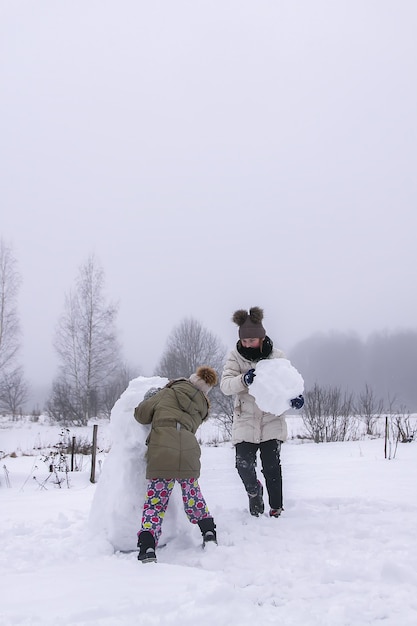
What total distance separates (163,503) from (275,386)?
137cm

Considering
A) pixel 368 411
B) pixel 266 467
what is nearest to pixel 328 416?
pixel 368 411

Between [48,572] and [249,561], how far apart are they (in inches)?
48.0

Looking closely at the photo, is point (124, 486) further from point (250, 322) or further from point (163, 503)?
point (250, 322)

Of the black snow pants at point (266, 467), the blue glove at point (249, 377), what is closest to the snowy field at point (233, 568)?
the black snow pants at point (266, 467)

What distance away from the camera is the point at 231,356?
471 centimetres

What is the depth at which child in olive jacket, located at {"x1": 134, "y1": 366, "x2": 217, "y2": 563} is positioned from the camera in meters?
3.47

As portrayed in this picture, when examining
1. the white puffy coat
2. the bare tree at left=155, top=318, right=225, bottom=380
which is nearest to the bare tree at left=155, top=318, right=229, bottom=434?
the bare tree at left=155, top=318, right=225, bottom=380

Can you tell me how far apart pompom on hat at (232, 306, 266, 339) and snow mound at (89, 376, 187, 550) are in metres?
1.03

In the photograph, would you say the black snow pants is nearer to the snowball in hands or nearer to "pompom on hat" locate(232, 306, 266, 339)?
the snowball in hands

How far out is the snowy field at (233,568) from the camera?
225cm

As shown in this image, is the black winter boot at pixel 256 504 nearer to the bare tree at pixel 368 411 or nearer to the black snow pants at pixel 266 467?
the black snow pants at pixel 266 467

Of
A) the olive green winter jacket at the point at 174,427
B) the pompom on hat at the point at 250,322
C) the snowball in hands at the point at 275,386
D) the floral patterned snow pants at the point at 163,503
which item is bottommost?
the floral patterned snow pants at the point at 163,503

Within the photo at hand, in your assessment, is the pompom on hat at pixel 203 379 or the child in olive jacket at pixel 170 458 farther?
the pompom on hat at pixel 203 379

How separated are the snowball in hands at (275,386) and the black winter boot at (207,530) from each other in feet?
3.53
